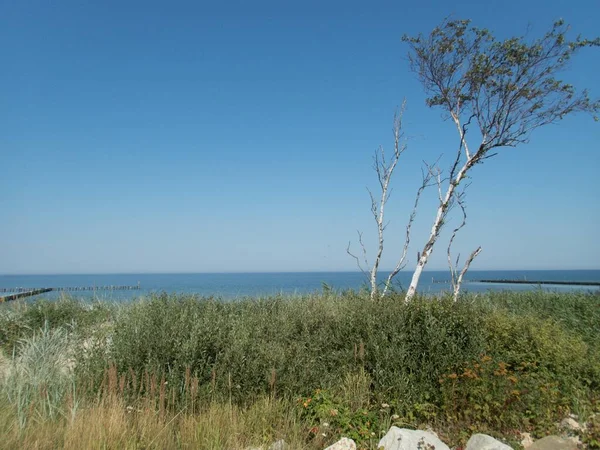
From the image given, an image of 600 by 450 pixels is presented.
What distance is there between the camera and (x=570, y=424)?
479 centimetres

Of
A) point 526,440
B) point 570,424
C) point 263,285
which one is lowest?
point 263,285

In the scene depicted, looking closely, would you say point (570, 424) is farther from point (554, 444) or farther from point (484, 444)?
point (484, 444)

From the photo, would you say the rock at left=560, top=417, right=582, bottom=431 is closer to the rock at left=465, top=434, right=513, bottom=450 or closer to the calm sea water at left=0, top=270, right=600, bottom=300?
the rock at left=465, top=434, right=513, bottom=450

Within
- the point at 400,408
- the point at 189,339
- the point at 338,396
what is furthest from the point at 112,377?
the point at 400,408

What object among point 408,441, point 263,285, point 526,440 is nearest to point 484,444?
point 408,441

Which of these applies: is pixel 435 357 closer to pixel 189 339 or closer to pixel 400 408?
pixel 400 408

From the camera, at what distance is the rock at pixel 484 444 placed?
12.7ft

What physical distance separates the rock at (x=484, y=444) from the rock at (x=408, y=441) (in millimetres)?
298

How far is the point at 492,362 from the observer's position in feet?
17.9

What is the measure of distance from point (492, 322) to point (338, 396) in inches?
126

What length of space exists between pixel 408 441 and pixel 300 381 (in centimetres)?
174

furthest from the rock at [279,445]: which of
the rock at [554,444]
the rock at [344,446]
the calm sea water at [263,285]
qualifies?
the calm sea water at [263,285]

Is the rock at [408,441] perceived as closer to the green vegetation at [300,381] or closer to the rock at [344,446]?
the green vegetation at [300,381]

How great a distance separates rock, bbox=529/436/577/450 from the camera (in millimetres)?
4332
